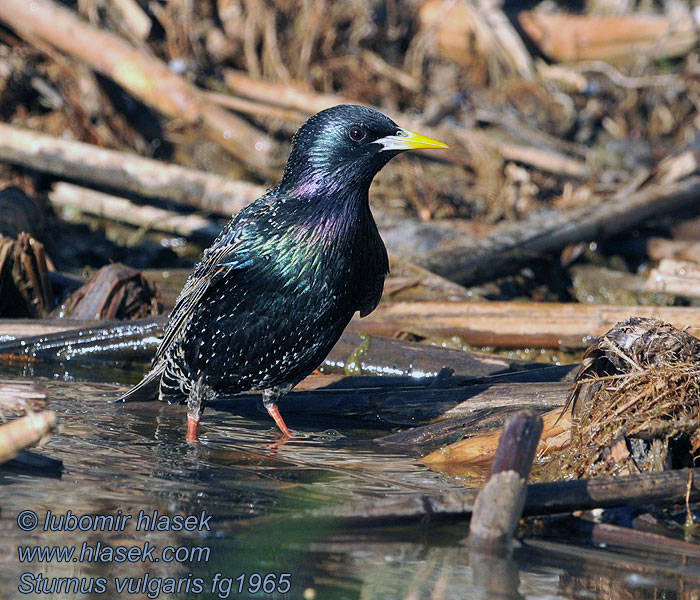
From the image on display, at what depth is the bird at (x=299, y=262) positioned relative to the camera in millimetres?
4457

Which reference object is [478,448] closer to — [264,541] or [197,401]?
[197,401]

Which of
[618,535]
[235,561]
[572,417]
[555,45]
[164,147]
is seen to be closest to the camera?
[235,561]

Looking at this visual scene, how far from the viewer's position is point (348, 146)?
4504mm

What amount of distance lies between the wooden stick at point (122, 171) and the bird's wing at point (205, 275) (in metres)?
3.16

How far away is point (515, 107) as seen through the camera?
10.8m

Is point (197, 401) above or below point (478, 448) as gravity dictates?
above

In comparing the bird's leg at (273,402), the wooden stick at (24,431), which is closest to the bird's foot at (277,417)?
the bird's leg at (273,402)

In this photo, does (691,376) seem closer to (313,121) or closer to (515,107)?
(313,121)

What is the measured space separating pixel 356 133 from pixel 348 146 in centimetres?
7

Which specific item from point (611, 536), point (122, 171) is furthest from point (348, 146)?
point (122, 171)

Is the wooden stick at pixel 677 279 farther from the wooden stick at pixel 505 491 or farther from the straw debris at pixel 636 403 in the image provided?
the wooden stick at pixel 505 491

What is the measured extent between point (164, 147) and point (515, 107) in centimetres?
366

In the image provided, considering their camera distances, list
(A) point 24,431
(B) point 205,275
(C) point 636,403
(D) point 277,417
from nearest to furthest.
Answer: (A) point 24,431, (C) point 636,403, (B) point 205,275, (D) point 277,417

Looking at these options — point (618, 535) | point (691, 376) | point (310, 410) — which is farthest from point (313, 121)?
point (618, 535)
